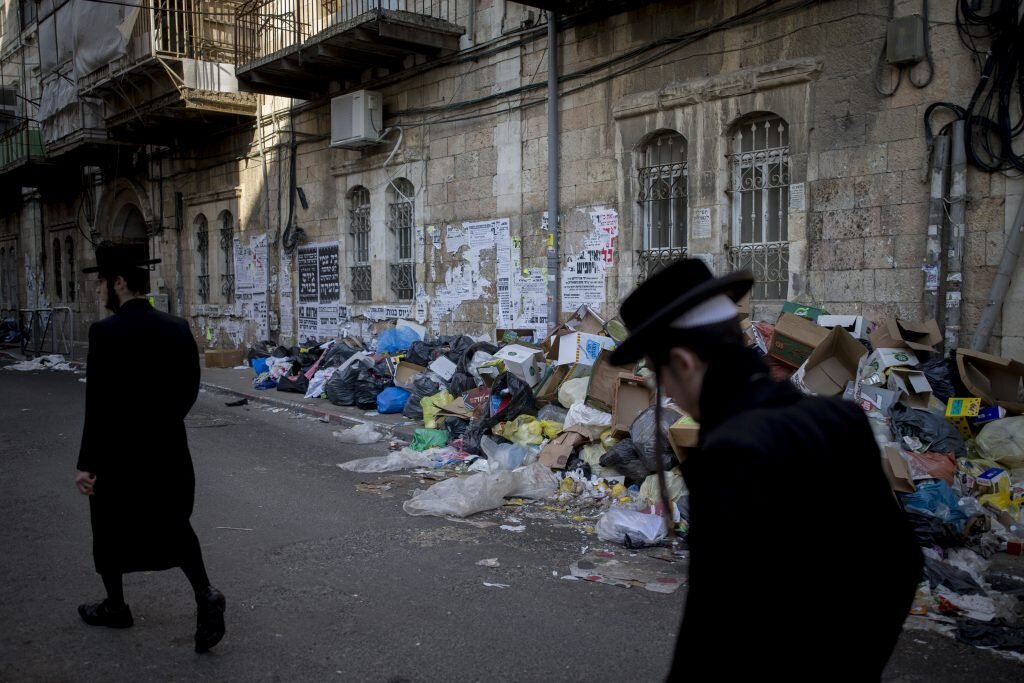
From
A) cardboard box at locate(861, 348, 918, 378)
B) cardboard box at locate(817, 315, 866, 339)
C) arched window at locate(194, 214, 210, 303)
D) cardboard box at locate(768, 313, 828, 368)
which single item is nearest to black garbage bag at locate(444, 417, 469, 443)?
cardboard box at locate(768, 313, 828, 368)

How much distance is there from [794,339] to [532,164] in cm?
517

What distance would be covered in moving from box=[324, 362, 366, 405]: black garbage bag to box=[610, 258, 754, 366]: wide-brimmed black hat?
10.2 metres

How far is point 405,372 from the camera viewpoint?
1139cm

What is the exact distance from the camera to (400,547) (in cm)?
539

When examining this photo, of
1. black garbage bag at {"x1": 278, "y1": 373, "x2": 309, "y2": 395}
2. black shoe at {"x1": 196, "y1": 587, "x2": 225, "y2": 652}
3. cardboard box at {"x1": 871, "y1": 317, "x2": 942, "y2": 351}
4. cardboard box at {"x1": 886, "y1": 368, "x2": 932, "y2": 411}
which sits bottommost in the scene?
black shoe at {"x1": 196, "y1": 587, "x2": 225, "y2": 652}

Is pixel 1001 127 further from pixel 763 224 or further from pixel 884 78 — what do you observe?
pixel 763 224

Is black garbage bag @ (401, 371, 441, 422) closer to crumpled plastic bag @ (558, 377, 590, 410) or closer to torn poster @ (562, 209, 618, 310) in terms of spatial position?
torn poster @ (562, 209, 618, 310)

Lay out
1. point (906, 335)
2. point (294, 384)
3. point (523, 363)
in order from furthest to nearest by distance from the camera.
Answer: point (294, 384) < point (523, 363) < point (906, 335)

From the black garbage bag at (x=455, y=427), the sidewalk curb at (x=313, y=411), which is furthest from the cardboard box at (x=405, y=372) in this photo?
the black garbage bag at (x=455, y=427)

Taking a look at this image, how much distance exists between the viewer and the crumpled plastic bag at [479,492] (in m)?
6.20

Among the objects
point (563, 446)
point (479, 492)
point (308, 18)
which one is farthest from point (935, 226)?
point (308, 18)

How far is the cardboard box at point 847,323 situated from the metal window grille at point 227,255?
13418mm

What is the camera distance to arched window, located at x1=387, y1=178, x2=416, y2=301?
1352 centimetres

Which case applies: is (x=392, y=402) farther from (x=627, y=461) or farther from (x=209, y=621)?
(x=209, y=621)
